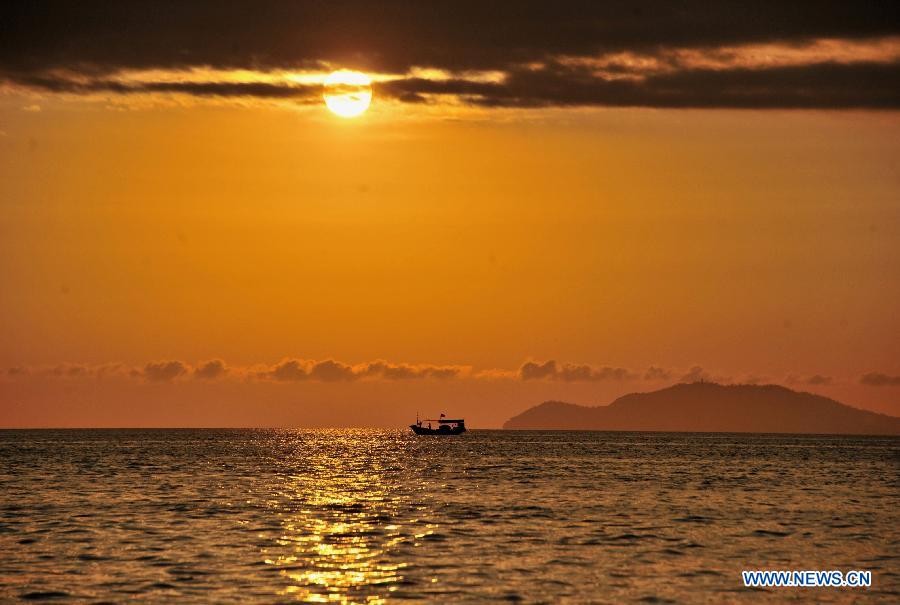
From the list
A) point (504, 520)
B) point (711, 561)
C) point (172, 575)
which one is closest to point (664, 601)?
point (711, 561)

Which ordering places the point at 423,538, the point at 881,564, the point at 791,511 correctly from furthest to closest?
the point at 791,511
the point at 423,538
the point at 881,564

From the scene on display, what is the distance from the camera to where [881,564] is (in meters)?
52.9

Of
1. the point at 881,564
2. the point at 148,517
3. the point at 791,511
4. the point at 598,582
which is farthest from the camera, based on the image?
the point at 791,511

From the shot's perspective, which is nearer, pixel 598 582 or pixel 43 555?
pixel 598 582

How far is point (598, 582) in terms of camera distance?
155 feet

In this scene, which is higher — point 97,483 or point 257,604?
point 97,483

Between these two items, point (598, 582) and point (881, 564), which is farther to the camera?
point (881, 564)

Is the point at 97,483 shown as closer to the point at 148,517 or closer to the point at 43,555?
the point at 148,517

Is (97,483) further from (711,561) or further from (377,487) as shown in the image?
(711,561)

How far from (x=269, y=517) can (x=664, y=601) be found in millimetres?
34572

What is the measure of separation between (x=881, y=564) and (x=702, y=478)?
7142cm

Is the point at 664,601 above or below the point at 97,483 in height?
below

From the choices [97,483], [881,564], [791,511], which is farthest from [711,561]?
[97,483]

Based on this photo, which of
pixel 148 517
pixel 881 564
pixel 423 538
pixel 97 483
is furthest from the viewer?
pixel 97 483
